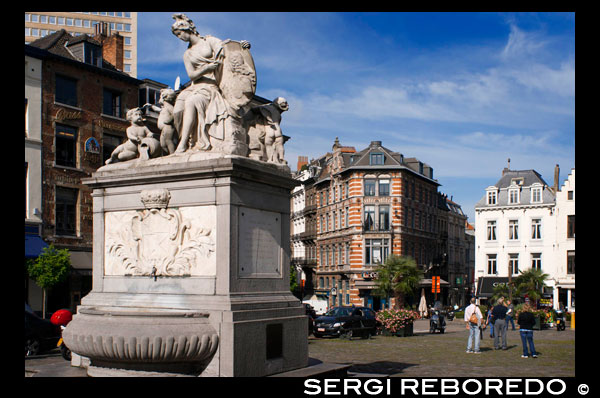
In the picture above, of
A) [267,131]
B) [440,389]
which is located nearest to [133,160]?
[267,131]

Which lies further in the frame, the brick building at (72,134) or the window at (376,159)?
the window at (376,159)

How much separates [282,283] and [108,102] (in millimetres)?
32087

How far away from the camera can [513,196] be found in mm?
68062

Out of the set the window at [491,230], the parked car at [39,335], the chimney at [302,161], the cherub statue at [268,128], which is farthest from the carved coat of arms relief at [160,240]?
the chimney at [302,161]

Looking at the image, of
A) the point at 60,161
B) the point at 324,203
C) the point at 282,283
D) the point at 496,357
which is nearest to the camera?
the point at 282,283

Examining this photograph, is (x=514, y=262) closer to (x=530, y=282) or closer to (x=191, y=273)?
(x=530, y=282)

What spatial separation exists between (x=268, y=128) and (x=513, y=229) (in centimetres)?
6071

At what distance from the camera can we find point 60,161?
36844mm

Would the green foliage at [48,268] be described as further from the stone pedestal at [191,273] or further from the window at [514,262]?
the window at [514,262]

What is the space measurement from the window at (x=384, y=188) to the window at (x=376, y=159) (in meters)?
1.90

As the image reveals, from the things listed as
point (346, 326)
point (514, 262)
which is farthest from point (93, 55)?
point (514, 262)

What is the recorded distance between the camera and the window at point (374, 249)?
216 ft

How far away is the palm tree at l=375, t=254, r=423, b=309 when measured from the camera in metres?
45.9

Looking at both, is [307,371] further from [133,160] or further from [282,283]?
[133,160]
